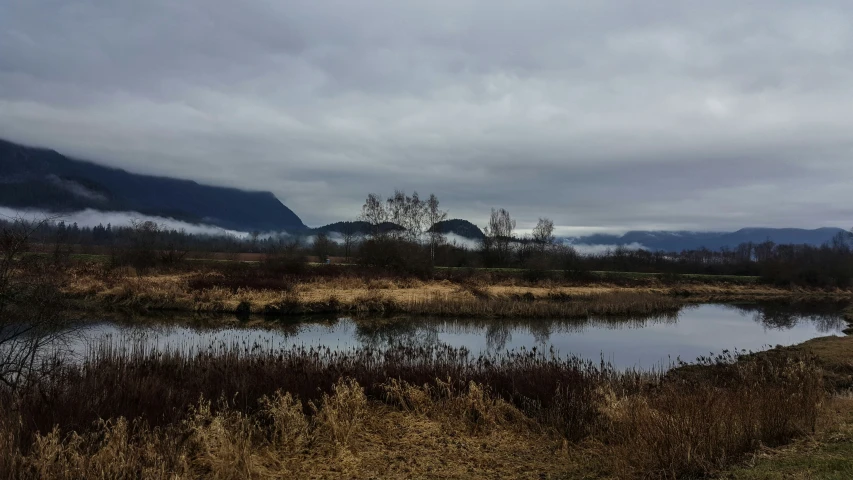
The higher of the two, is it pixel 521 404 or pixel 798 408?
pixel 798 408

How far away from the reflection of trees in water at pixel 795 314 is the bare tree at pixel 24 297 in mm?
35248

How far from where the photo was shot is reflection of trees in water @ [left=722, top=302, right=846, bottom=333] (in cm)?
3120

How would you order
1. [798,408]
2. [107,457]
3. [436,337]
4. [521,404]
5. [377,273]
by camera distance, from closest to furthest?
[107,457], [798,408], [521,404], [436,337], [377,273]

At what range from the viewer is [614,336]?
78.1ft

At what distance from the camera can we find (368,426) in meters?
7.54

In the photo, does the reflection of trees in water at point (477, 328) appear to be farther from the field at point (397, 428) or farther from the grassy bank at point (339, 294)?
the field at point (397, 428)

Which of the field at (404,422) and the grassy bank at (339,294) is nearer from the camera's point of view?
the field at (404,422)

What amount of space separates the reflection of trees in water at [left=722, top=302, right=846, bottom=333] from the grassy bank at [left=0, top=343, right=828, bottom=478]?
27.8m

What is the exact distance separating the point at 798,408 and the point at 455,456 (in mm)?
5018

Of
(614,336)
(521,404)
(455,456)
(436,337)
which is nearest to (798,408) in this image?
(521,404)

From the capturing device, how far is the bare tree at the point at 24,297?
22.0ft

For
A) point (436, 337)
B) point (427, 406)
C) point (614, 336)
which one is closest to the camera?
point (427, 406)

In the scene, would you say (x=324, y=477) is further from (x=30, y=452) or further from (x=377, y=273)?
(x=377, y=273)

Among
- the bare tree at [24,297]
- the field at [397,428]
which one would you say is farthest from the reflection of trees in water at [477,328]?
the bare tree at [24,297]
